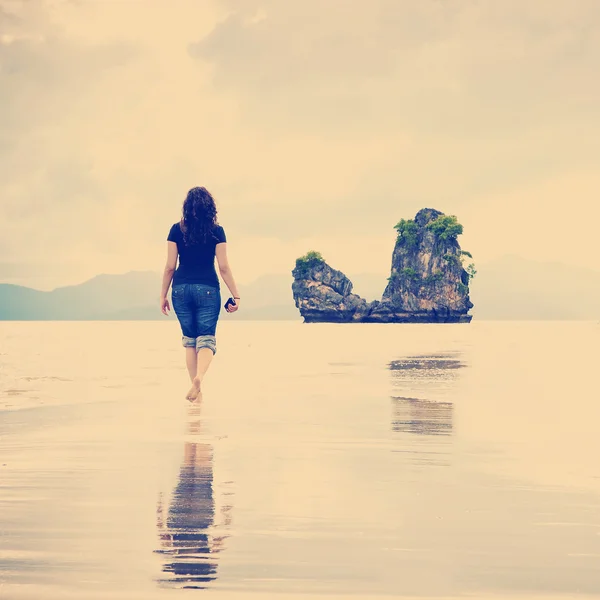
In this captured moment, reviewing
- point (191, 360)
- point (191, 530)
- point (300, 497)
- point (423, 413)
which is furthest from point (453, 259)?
point (191, 530)

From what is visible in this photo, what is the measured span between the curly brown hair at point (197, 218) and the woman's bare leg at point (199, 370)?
4.29 feet

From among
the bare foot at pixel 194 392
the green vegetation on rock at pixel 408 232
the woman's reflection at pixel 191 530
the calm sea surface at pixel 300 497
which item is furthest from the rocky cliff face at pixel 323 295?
the woman's reflection at pixel 191 530

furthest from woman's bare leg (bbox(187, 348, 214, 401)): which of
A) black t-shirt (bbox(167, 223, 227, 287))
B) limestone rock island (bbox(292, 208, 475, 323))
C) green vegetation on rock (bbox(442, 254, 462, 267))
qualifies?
green vegetation on rock (bbox(442, 254, 462, 267))

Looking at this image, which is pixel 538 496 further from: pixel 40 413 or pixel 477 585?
pixel 40 413

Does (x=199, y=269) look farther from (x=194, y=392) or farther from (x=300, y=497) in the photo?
(x=300, y=497)

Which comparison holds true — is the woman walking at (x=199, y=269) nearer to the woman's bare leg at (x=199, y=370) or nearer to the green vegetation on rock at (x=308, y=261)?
the woman's bare leg at (x=199, y=370)

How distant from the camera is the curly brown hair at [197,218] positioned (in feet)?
34.3

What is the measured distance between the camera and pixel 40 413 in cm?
910

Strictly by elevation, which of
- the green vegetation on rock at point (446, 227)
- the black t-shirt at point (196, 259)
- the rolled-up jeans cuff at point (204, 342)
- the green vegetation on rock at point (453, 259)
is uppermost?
the green vegetation on rock at point (446, 227)

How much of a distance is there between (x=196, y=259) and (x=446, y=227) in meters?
158

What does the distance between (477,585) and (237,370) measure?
44.1 feet

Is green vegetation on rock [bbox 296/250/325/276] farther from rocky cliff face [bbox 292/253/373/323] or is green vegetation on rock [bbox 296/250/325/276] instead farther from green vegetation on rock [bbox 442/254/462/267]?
green vegetation on rock [bbox 442/254/462/267]

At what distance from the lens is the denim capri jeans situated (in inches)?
409

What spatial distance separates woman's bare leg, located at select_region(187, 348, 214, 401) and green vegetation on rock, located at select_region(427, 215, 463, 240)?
512ft
